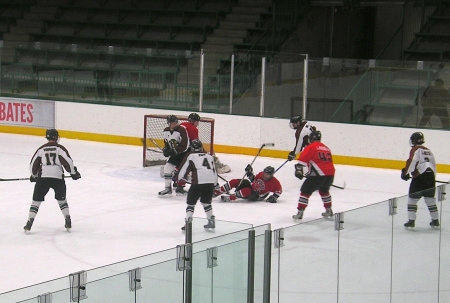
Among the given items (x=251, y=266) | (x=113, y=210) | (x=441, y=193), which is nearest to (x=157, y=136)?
(x=113, y=210)

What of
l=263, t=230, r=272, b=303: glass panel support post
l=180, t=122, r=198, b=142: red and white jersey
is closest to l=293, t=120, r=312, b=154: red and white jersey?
l=180, t=122, r=198, b=142: red and white jersey

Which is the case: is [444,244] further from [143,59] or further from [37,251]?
[143,59]

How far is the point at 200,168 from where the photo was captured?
811cm

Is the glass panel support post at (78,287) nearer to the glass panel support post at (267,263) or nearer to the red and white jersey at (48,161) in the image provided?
the glass panel support post at (267,263)

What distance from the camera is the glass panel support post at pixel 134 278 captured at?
368 centimetres

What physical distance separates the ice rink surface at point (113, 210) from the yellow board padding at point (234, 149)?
0.17 metres

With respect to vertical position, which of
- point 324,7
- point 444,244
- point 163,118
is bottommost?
point 444,244

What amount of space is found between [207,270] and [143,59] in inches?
430

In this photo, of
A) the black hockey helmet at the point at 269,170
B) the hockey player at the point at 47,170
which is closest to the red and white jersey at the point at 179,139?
the black hockey helmet at the point at 269,170

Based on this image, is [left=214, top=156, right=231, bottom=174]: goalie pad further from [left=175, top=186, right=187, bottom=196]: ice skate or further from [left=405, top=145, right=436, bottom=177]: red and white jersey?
[left=405, top=145, right=436, bottom=177]: red and white jersey

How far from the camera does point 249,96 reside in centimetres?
1391

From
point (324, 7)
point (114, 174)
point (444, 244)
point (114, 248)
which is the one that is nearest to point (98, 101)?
point (114, 174)

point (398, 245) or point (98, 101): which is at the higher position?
point (98, 101)

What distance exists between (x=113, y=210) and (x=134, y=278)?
5.82 metres
